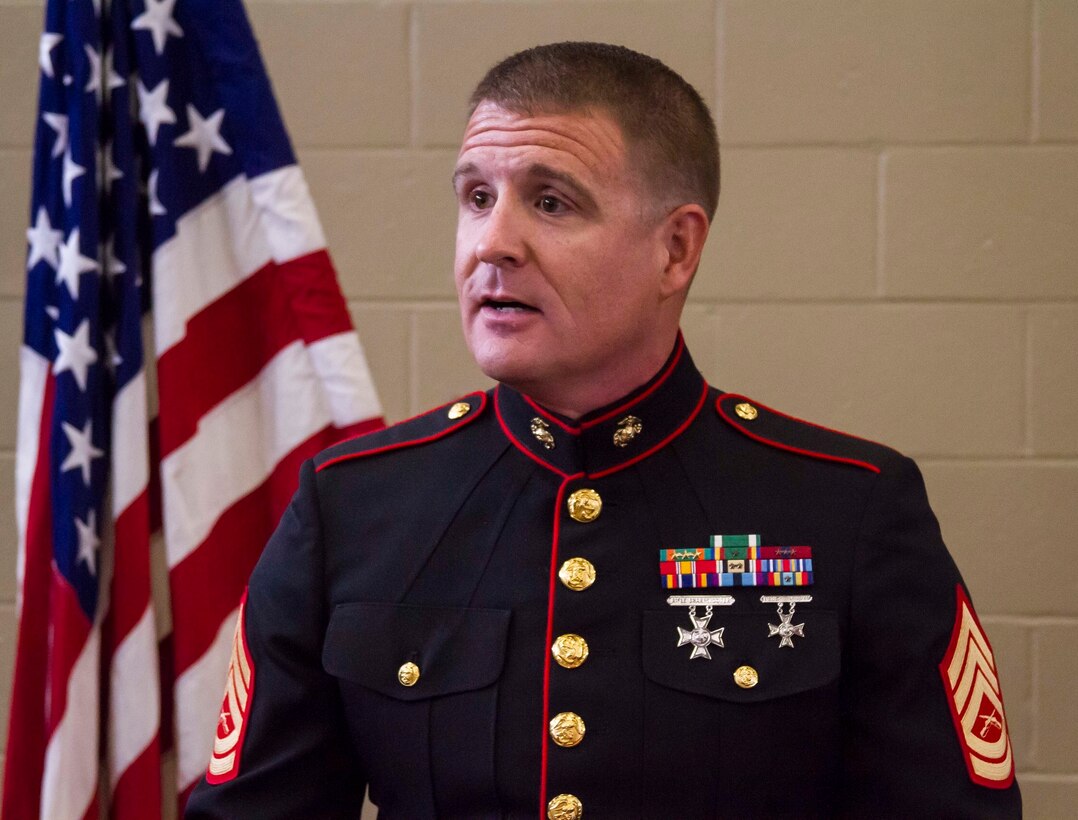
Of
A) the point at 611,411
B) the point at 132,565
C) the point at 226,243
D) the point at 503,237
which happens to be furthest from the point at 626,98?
the point at 132,565

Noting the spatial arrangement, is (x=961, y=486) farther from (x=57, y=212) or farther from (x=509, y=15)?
(x=57, y=212)

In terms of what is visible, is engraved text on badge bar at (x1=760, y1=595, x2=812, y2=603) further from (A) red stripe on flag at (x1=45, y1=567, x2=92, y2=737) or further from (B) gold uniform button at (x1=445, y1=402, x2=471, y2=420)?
(A) red stripe on flag at (x1=45, y1=567, x2=92, y2=737)

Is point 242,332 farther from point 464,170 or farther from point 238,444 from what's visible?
point 464,170

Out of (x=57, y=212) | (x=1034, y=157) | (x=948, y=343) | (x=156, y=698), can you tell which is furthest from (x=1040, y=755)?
(x=57, y=212)

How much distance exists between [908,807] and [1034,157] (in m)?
1.23

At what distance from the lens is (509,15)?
1.99 meters

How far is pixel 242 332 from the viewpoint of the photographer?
5.69 feet

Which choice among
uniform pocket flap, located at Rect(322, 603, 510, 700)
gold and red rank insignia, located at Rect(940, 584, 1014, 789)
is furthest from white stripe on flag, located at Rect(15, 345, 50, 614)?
gold and red rank insignia, located at Rect(940, 584, 1014, 789)

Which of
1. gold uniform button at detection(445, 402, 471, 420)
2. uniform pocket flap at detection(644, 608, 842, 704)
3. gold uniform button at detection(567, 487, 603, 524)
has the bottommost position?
uniform pocket flap at detection(644, 608, 842, 704)

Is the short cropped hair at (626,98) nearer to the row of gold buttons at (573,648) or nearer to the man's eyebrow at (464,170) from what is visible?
the man's eyebrow at (464,170)

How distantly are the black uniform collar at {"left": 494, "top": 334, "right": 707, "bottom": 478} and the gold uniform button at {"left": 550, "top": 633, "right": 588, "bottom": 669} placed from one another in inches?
6.8

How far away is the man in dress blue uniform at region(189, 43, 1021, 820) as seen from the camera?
43.8 inches

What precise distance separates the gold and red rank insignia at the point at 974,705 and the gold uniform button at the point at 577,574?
333mm

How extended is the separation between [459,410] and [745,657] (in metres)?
0.42
